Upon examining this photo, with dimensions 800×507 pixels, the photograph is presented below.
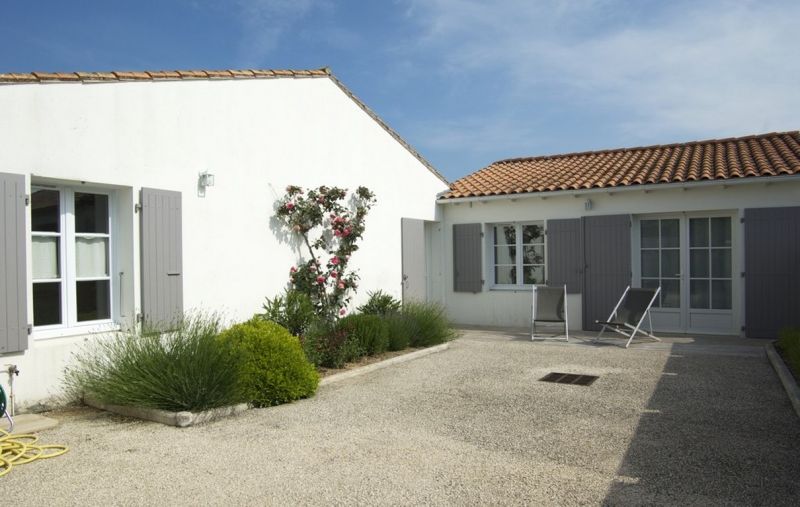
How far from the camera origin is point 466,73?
36.2ft

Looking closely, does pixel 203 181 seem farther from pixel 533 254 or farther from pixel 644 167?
pixel 644 167

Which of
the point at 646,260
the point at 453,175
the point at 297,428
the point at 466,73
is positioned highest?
the point at 466,73

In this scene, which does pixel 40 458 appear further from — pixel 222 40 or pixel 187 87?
pixel 222 40

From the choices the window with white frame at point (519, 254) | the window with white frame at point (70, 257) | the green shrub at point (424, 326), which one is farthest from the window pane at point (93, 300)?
the window with white frame at point (519, 254)

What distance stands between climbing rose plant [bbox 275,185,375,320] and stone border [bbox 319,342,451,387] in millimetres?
1395

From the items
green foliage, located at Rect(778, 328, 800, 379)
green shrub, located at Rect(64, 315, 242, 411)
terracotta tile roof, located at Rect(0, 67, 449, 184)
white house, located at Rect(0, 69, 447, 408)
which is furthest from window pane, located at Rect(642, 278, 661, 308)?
green shrub, located at Rect(64, 315, 242, 411)

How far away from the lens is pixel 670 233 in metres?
10.2

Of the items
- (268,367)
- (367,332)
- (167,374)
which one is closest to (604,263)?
(367,332)

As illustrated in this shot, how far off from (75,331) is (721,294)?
9566 millimetres

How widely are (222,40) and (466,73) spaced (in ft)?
14.6

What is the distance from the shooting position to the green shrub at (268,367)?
5.51m

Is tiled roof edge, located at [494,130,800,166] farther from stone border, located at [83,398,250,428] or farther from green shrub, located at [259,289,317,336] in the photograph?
stone border, located at [83,398,250,428]

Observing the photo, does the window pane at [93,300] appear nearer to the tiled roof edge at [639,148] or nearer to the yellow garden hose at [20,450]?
the yellow garden hose at [20,450]

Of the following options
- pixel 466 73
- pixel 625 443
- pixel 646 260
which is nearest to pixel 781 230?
pixel 646 260
